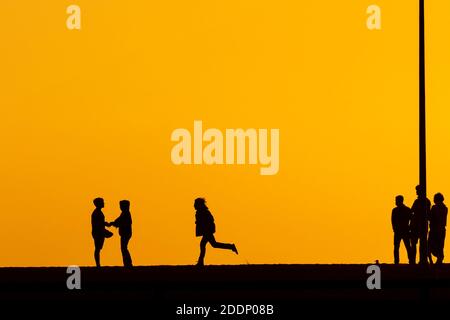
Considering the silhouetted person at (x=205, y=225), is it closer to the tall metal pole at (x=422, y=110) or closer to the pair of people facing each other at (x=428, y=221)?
the pair of people facing each other at (x=428, y=221)

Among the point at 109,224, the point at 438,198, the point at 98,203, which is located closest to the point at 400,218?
→ the point at 438,198

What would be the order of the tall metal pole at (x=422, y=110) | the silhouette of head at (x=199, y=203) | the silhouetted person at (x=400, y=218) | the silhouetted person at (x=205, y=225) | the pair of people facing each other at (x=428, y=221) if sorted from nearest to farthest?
the tall metal pole at (x=422, y=110) → the pair of people facing each other at (x=428, y=221) → the silhouetted person at (x=400, y=218) → the silhouette of head at (x=199, y=203) → the silhouetted person at (x=205, y=225)

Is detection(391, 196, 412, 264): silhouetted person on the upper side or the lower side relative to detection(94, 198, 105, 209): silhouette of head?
lower

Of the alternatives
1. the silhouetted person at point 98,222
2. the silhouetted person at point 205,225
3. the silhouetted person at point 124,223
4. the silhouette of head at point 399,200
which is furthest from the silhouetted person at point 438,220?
the silhouetted person at point 98,222

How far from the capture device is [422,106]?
22703 millimetres

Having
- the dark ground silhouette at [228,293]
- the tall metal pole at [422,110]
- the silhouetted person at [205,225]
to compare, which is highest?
the tall metal pole at [422,110]

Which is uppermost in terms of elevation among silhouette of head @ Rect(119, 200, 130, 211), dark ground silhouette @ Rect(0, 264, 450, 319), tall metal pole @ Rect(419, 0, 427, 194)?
tall metal pole @ Rect(419, 0, 427, 194)

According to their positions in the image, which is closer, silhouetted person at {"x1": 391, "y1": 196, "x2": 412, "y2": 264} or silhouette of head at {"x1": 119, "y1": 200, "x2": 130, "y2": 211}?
silhouetted person at {"x1": 391, "y1": 196, "x2": 412, "y2": 264}

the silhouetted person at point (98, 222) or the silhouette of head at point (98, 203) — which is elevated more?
the silhouette of head at point (98, 203)

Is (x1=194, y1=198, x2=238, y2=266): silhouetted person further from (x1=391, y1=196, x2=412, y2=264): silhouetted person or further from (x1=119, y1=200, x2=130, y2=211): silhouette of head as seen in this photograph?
(x1=391, y1=196, x2=412, y2=264): silhouetted person

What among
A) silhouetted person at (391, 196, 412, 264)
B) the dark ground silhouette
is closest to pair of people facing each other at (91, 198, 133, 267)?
the dark ground silhouette

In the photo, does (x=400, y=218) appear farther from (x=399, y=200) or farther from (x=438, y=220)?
(x=438, y=220)

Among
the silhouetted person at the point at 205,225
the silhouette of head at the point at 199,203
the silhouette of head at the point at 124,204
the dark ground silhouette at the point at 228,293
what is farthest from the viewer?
the silhouetted person at the point at 205,225
